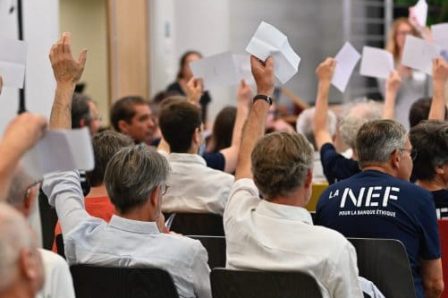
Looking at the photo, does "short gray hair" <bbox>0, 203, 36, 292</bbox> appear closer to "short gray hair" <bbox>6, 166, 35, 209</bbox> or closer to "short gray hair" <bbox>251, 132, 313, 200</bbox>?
"short gray hair" <bbox>6, 166, 35, 209</bbox>

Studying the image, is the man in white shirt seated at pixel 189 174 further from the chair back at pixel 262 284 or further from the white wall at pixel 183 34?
the white wall at pixel 183 34

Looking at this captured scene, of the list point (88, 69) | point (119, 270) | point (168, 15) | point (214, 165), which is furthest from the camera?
point (88, 69)

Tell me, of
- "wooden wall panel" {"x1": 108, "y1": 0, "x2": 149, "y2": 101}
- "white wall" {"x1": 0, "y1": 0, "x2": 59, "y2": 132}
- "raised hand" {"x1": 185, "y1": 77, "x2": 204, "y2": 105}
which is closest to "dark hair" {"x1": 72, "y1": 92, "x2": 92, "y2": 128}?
"raised hand" {"x1": 185, "y1": 77, "x2": 204, "y2": 105}

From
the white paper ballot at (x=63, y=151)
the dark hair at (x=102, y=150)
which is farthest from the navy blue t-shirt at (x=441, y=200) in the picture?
the white paper ballot at (x=63, y=151)

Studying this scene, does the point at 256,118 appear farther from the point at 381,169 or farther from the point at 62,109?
the point at 62,109

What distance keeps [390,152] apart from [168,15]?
6.92 m

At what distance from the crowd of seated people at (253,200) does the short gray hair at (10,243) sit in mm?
260

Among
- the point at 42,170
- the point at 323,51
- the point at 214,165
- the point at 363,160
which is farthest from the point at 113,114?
the point at 323,51

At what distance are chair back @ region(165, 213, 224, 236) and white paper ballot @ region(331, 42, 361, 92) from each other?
4.01 ft

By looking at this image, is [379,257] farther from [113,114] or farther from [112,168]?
[113,114]

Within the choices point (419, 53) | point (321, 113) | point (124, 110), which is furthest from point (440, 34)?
point (124, 110)

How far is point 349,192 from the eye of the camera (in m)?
3.82

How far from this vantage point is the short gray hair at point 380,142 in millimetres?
3949

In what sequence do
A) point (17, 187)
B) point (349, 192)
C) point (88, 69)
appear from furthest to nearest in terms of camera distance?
point (88, 69) → point (349, 192) → point (17, 187)
